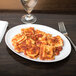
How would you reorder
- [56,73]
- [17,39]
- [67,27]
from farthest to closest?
[67,27] → [17,39] → [56,73]

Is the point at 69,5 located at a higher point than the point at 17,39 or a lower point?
lower

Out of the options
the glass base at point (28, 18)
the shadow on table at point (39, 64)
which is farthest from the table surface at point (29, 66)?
the glass base at point (28, 18)

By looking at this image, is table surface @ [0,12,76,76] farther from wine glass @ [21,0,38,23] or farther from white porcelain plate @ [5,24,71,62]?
wine glass @ [21,0,38,23]

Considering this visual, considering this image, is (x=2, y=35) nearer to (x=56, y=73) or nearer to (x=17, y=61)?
(x=17, y=61)

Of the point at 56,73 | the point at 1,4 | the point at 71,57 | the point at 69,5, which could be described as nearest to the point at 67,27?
the point at 71,57

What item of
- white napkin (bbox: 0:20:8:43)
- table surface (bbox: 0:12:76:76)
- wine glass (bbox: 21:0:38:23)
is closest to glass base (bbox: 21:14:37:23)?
wine glass (bbox: 21:0:38:23)

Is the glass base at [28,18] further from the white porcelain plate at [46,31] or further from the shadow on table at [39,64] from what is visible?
the shadow on table at [39,64]

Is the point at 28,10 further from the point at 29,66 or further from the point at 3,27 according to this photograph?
the point at 29,66
